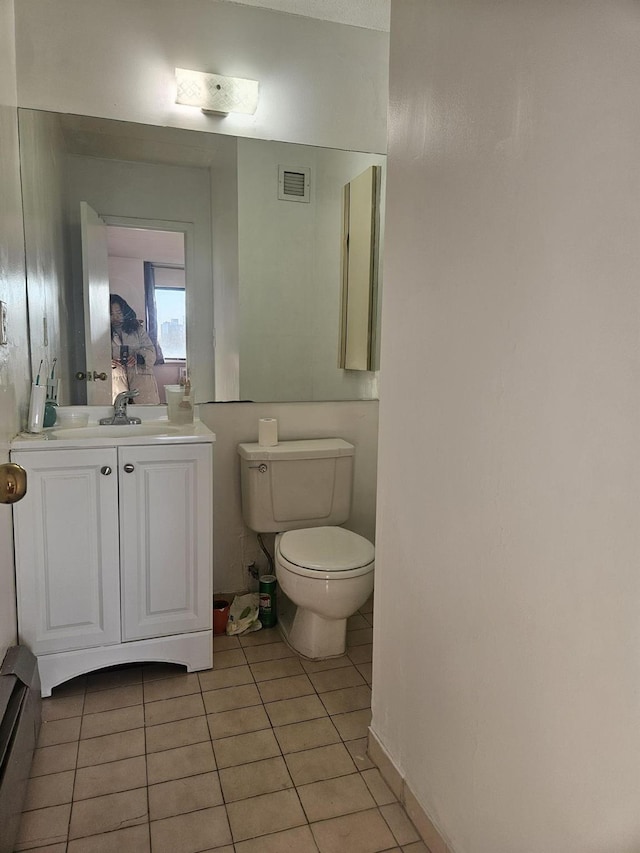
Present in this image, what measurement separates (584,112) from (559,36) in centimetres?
16

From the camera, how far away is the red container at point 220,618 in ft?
8.23

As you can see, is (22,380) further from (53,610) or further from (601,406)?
(601,406)

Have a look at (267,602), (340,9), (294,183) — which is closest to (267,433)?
(267,602)

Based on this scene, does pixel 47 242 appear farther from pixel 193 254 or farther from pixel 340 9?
pixel 340 9

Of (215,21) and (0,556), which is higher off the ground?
(215,21)

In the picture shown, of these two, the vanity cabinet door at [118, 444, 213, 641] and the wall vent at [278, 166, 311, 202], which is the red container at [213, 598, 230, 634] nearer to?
the vanity cabinet door at [118, 444, 213, 641]

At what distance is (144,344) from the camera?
2.50 metres

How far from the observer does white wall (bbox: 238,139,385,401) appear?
2.60m

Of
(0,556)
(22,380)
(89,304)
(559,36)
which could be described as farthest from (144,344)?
(559,36)

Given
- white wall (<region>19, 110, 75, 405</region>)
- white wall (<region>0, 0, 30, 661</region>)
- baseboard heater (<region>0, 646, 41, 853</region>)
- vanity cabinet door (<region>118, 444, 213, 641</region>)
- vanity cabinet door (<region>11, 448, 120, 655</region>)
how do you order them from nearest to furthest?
baseboard heater (<region>0, 646, 41, 853</region>)
white wall (<region>0, 0, 30, 661</region>)
vanity cabinet door (<region>11, 448, 120, 655</region>)
vanity cabinet door (<region>118, 444, 213, 641</region>)
white wall (<region>19, 110, 75, 405</region>)

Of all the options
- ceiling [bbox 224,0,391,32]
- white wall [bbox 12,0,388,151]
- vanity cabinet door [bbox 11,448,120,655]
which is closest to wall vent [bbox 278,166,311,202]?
white wall [bbox 12,0,388,151]

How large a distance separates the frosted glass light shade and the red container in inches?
78.8

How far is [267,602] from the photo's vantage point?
8.49 ft

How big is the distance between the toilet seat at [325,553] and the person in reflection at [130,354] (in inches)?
32.4
